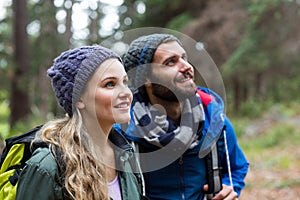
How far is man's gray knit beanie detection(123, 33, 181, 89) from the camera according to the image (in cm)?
255

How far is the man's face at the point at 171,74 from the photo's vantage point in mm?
2451

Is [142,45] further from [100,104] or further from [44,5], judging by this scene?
[44,5]

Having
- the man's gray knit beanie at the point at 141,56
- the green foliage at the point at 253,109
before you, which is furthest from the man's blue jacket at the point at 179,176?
the green foliage at the point at 253,109

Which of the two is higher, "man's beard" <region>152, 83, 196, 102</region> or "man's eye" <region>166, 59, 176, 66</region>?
"man's eye" <region>166, 59, 176, 66</region>

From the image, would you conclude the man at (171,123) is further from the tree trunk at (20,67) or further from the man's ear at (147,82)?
the tree trunk at (20,67)

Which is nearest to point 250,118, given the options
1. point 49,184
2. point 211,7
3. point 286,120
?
point 286,120

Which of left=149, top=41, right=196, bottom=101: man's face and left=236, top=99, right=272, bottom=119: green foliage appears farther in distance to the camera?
left=236, top=99, right=272, bottom=119: green foliage

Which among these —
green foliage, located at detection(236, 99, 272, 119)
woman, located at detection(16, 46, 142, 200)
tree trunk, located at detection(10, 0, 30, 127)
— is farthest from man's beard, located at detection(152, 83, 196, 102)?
green foliage, located at detection(236, 99, 272, 119)

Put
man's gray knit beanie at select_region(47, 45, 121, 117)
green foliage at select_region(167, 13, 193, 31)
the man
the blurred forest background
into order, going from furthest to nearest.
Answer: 1. green foliage at select_region(167, 13, 193, 31)
2. the blurred forest background
3. the man
4. man's gray knit beanie at select_region(47, 45, 121, 117)

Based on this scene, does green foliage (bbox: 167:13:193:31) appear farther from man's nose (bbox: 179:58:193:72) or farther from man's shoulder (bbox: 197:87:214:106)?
man's nose (bbox: 179:58:193:72)

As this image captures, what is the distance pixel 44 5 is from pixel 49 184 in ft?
48.9

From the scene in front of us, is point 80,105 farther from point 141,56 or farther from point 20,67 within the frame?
point 20,67

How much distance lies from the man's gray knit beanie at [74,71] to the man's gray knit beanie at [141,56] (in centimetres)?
60

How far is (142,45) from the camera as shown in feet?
8.50
